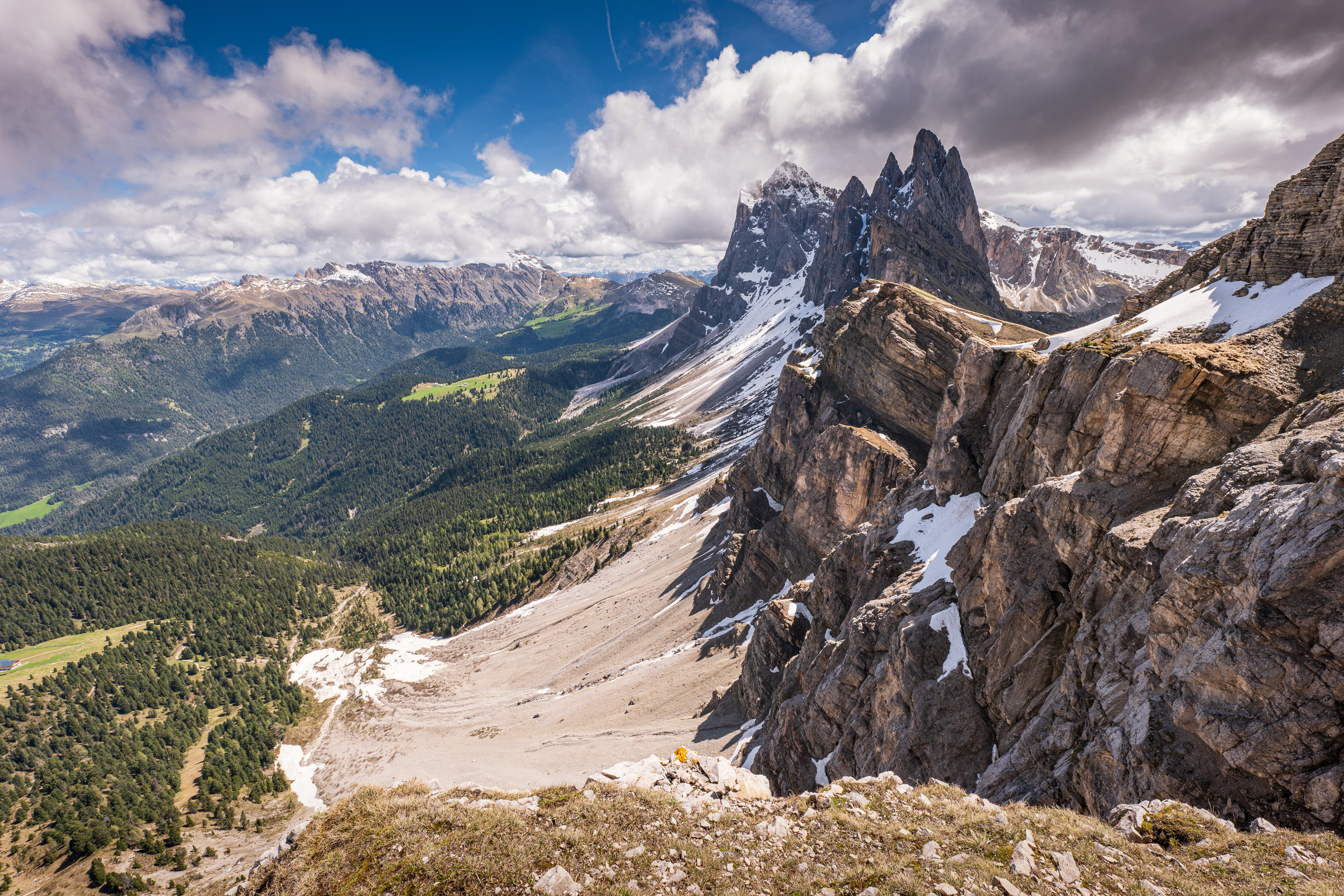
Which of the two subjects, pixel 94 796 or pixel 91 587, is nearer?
pixel 94 796

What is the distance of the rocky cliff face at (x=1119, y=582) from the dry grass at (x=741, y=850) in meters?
3.36

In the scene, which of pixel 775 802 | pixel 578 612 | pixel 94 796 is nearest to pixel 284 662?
pixel 94 796

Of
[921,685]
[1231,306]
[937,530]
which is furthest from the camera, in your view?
[937,530]

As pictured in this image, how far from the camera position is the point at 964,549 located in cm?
3022

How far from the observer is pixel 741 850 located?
13938mm

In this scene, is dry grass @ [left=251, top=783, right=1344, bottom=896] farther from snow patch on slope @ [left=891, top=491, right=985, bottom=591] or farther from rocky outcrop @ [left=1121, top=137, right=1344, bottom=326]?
rocky outcrop @ [left=1121, top=137, right=1344, bottom=326]

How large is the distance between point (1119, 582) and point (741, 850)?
Answer: 58.5 feet

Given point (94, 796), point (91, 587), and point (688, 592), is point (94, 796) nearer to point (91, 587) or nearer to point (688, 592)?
point (688, 592)

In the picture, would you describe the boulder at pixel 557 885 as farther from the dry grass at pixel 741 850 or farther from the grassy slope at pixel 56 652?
the grassy slope at pixel 56 652

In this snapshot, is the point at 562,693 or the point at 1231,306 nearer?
the point at 1231,306

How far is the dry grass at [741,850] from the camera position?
1123 centimetres

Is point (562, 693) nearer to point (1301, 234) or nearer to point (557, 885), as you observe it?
point (557, 885)

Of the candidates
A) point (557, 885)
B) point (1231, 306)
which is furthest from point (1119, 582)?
point (557, 885)

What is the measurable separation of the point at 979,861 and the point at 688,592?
231ft
